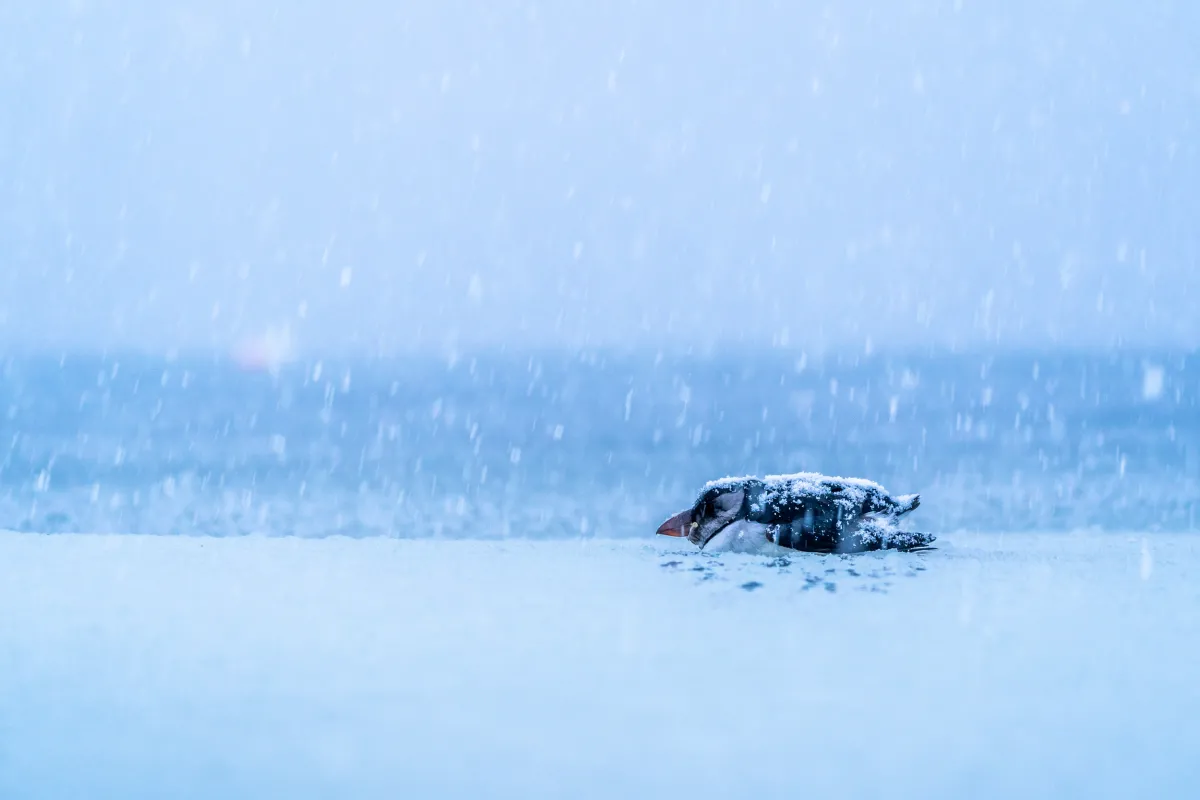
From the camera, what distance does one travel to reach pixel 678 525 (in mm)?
3943

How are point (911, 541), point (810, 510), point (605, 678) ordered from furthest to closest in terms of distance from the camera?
point (911, 541) < point (810, 510) < point (605, 678)

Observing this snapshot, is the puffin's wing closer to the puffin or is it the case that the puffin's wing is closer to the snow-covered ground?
the puffin

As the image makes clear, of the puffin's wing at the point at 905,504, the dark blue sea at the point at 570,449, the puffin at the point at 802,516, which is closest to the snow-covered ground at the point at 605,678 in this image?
the puffin at the point at 802,516

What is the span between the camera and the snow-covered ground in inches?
67.7

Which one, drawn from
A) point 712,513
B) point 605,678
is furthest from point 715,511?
point 605,678

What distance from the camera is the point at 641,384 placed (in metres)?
27.2

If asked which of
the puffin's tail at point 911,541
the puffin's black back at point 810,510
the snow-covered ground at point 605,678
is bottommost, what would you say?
the snow-covered ground at point 605,678

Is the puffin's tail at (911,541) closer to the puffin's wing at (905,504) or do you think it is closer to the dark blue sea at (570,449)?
the puffin's wing at (905,504)

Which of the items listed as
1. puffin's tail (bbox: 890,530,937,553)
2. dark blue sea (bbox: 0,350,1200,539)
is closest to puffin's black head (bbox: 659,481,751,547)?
puffin's tail (bbox: 890,530,937,553)

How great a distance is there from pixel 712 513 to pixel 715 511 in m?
0.01

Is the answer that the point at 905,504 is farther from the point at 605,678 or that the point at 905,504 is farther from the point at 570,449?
the point at 570,449

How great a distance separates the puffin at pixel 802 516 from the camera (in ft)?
11.9

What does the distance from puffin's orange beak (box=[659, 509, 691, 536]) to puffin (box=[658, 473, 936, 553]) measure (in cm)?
10

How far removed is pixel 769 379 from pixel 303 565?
→ 24.0 meters
